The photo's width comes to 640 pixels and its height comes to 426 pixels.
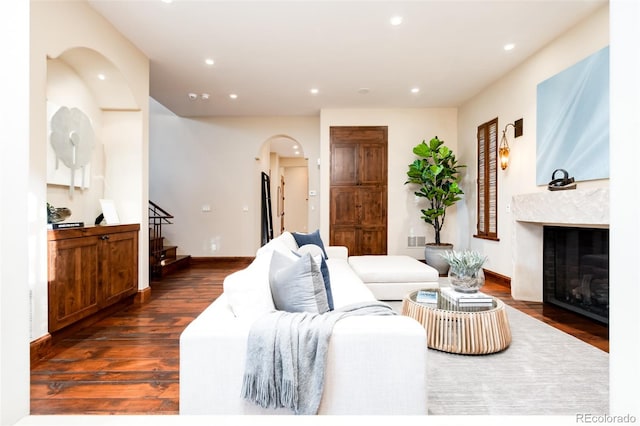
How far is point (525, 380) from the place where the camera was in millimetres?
2096

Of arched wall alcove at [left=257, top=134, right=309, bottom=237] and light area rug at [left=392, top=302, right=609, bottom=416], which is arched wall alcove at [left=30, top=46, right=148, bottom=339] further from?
arched wall alcove at [left=257, top=134, right=309, bottom=237]

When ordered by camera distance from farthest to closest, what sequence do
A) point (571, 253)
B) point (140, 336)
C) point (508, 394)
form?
point (571, 253) < point (140, 336) < point (508, 394)

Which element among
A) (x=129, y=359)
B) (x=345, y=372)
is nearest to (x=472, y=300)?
(x=345, y=372)

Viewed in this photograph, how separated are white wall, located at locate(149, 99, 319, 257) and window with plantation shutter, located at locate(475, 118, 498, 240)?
10.3 ft

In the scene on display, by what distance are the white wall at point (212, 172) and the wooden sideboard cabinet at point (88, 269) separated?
3.03m

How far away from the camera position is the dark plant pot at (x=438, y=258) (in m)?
5.49

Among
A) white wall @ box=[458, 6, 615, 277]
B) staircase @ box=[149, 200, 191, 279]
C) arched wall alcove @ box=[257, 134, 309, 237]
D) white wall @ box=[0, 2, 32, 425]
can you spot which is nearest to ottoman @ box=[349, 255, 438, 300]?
white wall @ box=[458, 6, 615, 277]

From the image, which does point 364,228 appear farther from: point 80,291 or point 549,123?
point 80,291

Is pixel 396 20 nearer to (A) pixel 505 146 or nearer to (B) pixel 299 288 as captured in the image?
(A) pixel 505 146

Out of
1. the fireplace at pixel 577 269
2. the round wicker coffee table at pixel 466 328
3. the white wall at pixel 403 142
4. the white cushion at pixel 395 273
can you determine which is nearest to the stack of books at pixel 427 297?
the round wicker coffee table at pixel 466 328

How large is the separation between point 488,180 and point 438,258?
4.80 ft

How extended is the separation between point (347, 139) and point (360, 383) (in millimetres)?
5292

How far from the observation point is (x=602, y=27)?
3070 millimetres

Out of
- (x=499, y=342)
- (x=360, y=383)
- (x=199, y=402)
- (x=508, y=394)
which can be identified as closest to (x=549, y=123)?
(x=499, y=342)
